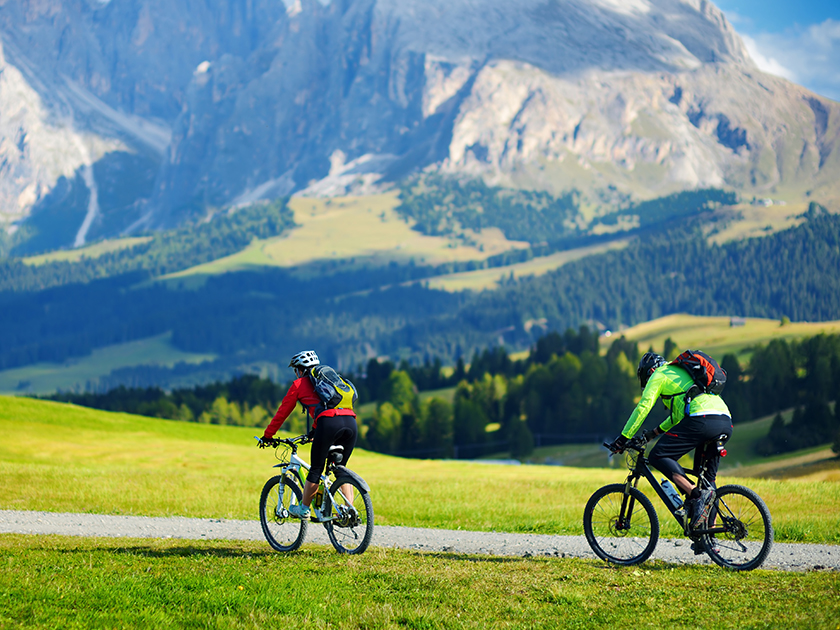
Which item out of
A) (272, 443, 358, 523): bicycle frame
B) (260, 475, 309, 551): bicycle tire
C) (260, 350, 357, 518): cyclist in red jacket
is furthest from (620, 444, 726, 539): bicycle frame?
(260, 475, 309, 551): bicycle tire

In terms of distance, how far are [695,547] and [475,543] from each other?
6.31 m

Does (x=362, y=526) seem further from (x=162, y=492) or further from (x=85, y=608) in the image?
(x=162, y=492)

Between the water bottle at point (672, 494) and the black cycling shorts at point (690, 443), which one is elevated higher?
the black cycling shorts at point (690, 443)

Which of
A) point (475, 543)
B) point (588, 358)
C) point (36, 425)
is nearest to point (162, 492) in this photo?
point (475, 543)

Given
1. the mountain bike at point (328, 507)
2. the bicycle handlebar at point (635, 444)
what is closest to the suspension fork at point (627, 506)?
the bicycle handlebar at point (635, 444)

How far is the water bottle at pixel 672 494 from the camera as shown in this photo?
1627cm

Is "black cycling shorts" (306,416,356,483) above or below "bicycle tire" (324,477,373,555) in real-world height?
above

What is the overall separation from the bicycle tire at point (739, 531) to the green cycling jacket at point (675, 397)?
1.52 m

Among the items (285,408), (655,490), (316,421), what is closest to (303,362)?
(285,408)

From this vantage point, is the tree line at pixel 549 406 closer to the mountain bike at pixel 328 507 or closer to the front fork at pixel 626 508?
the front fork at pixel 626 508

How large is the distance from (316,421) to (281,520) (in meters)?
2.77

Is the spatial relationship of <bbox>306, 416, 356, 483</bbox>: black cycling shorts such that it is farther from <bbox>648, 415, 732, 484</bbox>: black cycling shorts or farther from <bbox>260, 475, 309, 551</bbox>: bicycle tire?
<bbox>648, 415, 732, 484</bbox>: black cycling shorts

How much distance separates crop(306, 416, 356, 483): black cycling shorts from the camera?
57.1 feet

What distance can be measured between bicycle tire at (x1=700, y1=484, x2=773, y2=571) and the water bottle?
2.08 ft
